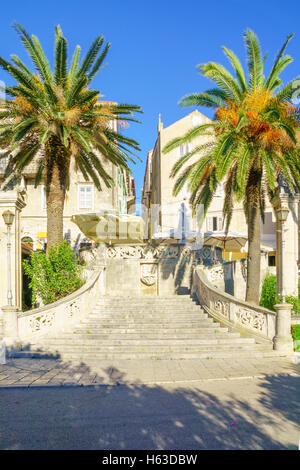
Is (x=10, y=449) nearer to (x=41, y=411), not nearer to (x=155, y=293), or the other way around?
(x=41, y=411)

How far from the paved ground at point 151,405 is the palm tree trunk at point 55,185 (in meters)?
5.63

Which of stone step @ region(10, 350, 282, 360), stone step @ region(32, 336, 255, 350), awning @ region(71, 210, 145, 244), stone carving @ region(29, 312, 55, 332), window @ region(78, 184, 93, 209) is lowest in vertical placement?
stone step @ region(10, 350, 282, 360)

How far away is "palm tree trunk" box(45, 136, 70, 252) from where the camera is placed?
43.4 ft

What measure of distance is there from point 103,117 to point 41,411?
441 inches

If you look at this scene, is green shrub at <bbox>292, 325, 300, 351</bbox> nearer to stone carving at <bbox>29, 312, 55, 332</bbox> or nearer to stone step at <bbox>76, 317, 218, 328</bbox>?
stone step at <bbox>76, 317, 218, 328</bbox>

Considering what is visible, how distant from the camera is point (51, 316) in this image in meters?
10.4

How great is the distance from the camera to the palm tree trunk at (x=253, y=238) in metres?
11.7

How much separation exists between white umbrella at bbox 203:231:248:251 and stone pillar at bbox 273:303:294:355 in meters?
9.22

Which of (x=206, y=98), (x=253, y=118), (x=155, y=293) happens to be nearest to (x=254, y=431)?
(x=253, y=118)

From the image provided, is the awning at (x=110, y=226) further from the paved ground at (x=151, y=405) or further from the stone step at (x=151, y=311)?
the paved ground at (x=151, y=405)

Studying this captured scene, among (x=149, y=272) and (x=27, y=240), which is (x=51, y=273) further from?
(x=27, y=240)

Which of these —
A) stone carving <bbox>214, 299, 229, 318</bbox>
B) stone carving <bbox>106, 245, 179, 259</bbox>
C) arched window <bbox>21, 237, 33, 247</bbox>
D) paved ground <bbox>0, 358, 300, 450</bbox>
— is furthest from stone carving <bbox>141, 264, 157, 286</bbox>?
arched window <bbox>21, 237, 33, 247</bbox>

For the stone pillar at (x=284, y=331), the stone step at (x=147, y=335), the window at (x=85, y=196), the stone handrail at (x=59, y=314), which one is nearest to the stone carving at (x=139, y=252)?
the stone handrail at (x=59, y=314)

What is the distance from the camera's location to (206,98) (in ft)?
38.6
